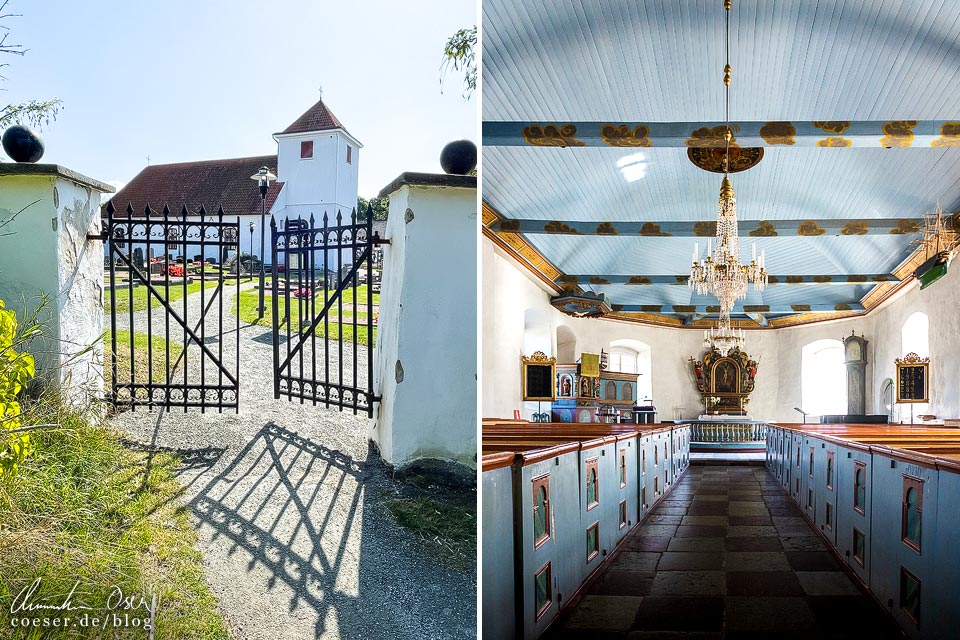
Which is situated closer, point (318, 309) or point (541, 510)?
point (541, 510)

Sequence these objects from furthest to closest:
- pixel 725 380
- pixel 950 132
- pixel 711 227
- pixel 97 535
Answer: pixel 725 380 → pixel 711 227 → pixel 950 132 → pixel 97 535

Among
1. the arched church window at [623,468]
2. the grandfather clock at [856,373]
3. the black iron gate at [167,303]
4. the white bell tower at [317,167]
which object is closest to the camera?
the black iron gate at [167,303]

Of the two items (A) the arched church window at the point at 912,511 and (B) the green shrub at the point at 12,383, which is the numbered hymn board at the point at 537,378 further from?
(B) the green shrub at the point at 12,383

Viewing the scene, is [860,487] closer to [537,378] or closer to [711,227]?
[711,227]

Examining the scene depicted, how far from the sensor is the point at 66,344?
2.55 metres

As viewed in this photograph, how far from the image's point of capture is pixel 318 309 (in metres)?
2.89

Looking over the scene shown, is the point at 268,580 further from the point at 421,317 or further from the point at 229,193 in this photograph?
the point at 229,193

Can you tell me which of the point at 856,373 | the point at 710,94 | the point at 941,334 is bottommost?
the point at 856,373

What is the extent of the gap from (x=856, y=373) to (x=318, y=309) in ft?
42.0

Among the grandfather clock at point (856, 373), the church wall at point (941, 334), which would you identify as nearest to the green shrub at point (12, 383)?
the church wall at point (941, 334)

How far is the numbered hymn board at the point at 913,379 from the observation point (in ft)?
33.4

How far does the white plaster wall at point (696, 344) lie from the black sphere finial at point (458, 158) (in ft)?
15.2

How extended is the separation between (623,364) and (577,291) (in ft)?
15.8

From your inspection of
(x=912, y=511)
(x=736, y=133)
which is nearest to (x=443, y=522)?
(x=912, y=511)
